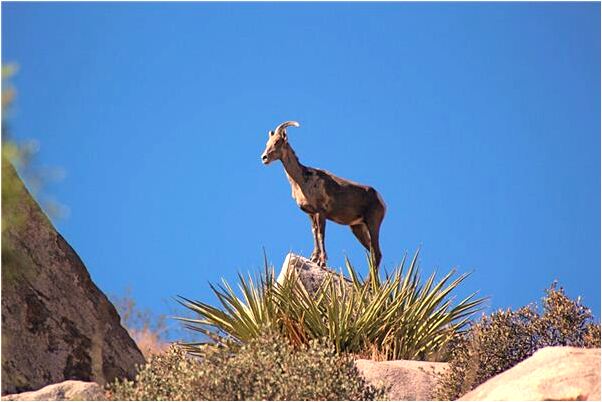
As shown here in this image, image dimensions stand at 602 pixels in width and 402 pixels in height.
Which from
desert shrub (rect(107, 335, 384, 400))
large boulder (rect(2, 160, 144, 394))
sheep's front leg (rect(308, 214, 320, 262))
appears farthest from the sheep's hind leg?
desert shrub (rect(107, 335, 384, 400))

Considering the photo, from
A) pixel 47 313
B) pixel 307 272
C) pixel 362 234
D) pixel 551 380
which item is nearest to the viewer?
pixel 551 380

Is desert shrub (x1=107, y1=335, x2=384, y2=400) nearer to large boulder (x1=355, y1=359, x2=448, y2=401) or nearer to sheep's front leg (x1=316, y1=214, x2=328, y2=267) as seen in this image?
large boulder (x1=355, y1=359, x2=448, y2=401)

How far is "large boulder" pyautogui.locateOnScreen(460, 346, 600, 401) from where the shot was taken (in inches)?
383

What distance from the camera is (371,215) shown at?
1747 cm

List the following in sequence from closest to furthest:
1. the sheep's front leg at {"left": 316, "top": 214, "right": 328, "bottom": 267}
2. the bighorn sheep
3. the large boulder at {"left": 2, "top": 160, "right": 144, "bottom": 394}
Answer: the large boulder at {"left": 2, "top": 160, "right": 144, "bottom": 394}
the sheep's front leg at {"left": 316, "top": 214, "right": 328, "bottom": 267}
the bighorn sheep

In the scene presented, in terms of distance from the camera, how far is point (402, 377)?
13078mm

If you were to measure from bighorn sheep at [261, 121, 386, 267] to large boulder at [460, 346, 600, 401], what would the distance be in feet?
20.1

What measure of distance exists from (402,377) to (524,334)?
138 centimetres

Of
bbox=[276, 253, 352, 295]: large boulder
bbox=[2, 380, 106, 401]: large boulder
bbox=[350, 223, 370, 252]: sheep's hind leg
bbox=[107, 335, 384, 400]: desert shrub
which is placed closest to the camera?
bbox=[107, 335, 384, 400]: desert shrub

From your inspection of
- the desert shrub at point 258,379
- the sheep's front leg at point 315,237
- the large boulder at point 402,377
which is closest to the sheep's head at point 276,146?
the sheep's front leg at point 315,237

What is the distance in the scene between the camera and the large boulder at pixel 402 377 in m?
12.9

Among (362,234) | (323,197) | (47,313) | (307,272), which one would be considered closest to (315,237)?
(323,197)

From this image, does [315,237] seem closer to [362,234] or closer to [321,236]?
[321,236]

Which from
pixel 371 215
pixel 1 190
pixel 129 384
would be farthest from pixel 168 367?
pixel 371 215
